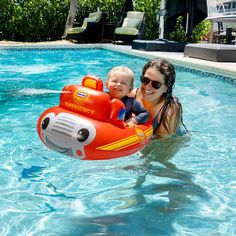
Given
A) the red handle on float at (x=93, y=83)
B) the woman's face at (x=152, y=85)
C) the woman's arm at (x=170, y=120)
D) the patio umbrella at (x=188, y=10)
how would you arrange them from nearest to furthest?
1. the red handle on float at (x=93, y=83)
2. the woman's face at (x=152, y=85)
3. the woman's arm at (x=170, y=120)
4. the patio umbrella at (x=188, y=10)

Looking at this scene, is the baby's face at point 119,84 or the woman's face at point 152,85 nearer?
the baby's face at point 119,84

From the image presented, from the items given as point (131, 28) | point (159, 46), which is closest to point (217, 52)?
point (159, 46)

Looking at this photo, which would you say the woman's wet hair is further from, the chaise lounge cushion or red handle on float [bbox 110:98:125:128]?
the chaise lounge cushion

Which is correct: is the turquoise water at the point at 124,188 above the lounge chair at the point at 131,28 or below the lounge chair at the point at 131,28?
below

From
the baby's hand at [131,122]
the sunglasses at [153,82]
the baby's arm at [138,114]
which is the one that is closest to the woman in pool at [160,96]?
the sunglasses at [153,82]

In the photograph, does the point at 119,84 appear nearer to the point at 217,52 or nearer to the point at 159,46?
the point at 217,52

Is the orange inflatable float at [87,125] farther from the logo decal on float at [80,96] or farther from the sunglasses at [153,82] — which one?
A: the sunglasses at [153,82]

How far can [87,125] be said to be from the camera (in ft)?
7.58

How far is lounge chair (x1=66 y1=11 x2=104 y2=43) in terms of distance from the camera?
54.1ft

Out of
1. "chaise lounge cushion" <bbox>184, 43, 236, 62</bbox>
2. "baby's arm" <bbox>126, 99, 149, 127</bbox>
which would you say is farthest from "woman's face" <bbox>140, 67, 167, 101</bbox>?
"chaise lounge cushion" <bbox>184, 43, 236, 62</bbox>

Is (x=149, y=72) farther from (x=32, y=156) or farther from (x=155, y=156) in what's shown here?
Result: (x=32, y=156)

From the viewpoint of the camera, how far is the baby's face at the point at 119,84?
8.93 ft

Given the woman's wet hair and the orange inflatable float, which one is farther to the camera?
the woman's wet hair

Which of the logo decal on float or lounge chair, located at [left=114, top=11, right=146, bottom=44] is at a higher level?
lounge chair, located at [left=114, top=11, right=146, bottom=44]
